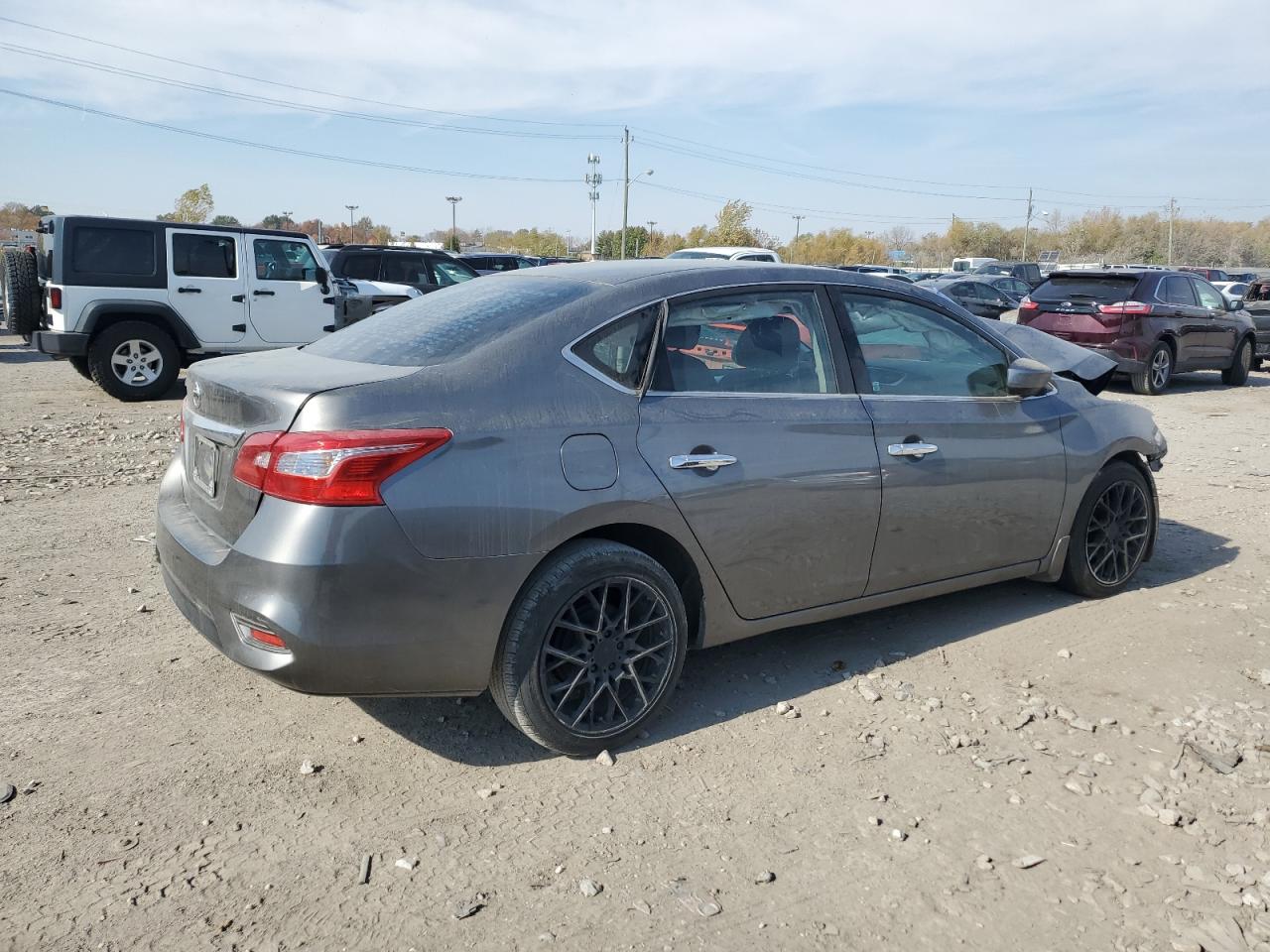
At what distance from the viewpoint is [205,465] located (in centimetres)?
346

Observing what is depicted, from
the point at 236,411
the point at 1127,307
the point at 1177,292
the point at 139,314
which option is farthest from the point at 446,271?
the point at 236,411

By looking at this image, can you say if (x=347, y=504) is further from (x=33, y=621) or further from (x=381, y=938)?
(x=33, y=621)

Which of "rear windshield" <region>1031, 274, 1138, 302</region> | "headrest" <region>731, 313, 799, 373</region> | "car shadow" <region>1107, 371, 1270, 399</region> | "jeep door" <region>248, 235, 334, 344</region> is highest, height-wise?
"rear windshield" <region>1031, 274, 1138, 302</region>

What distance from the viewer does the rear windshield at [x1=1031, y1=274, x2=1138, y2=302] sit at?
14.5 m

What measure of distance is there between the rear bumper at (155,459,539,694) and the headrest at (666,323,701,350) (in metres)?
1.01

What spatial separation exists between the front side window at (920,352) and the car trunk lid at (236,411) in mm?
1946

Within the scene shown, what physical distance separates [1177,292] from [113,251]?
1416 centimetres

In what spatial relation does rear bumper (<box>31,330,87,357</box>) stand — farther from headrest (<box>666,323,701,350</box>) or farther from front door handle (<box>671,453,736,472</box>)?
front door handle (<box>671,453,736,472</box>)

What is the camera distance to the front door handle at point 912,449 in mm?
4113

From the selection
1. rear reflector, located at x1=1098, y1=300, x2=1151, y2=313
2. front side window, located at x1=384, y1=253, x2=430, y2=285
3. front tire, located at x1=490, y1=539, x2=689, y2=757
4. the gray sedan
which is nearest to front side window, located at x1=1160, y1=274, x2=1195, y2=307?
rear reflector, located at x1=1098, y1=300, x2=1151, y2=313

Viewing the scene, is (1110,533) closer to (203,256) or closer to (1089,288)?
(203,256)

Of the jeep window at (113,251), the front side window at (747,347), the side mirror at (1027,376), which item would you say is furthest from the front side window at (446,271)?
the front side window at (747,347)

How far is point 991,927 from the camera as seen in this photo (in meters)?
2.66

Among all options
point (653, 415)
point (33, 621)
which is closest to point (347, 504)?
point (653, 415)
